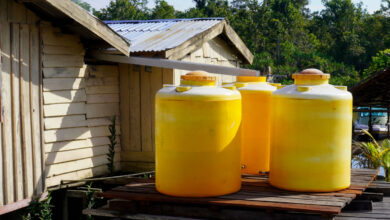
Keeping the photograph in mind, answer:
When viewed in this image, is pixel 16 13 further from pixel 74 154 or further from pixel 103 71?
pixel 74 154

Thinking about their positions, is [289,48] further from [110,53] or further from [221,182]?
[221,182]

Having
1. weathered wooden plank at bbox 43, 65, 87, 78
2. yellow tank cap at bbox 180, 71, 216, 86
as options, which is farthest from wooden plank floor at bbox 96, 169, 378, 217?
weathered wooden plank at bbox 43, 65, 87, 78

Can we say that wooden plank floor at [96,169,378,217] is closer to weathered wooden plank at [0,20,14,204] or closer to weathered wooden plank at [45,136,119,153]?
weathered wooden plank at [0,20,14,204]

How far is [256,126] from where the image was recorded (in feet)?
22.0

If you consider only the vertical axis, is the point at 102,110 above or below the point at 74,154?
above

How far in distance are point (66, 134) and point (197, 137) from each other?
386 cm

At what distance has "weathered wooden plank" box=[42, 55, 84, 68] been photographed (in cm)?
845

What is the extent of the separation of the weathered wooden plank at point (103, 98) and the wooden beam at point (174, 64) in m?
0.67

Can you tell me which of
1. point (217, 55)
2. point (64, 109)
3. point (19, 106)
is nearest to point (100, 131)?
point (64, 109)

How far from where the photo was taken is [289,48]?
41531 millimetres

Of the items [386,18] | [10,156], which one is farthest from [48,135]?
[386,18]

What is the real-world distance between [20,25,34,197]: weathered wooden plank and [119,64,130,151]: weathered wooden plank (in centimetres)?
218

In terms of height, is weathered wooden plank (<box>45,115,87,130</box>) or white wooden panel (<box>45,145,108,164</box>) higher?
weathered wooden plank (<box>45,115,87,130</box>)

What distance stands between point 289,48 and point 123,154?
108 ft
